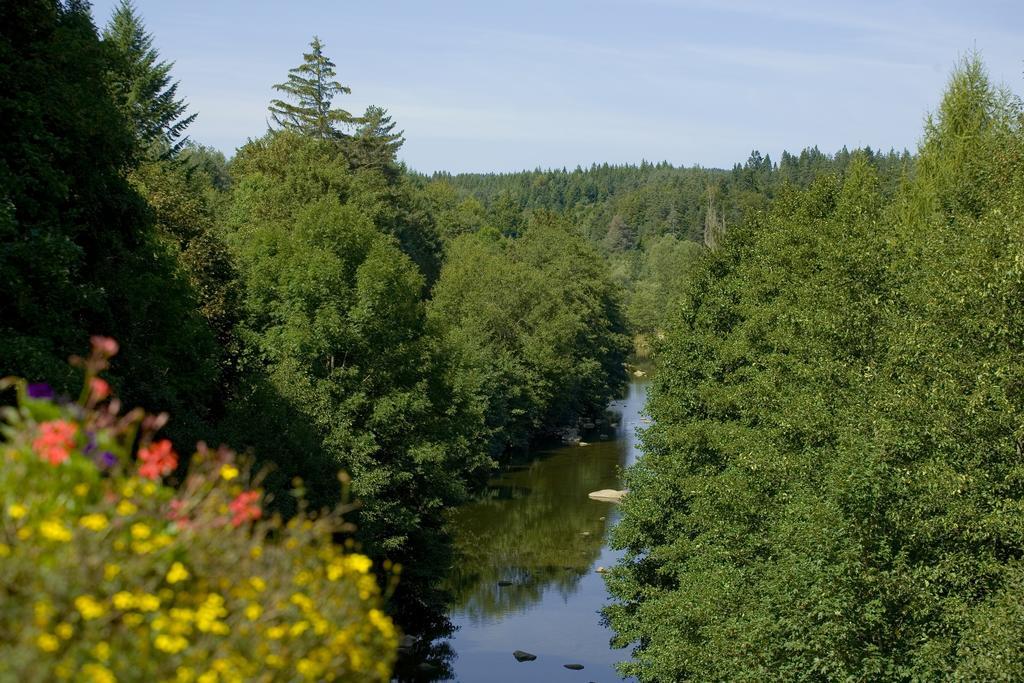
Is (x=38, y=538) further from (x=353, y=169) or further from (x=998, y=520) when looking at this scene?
(x=353, y=169)

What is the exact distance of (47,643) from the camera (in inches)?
159

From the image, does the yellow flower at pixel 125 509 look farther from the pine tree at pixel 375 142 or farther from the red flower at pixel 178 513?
the pine tree at pixel 375 142

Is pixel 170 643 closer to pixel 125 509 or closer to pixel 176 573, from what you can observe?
pixel 176 573

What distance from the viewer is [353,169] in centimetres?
6812

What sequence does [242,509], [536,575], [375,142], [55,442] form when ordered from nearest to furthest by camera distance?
[55,442], [242,509], [536,575], [375,142]

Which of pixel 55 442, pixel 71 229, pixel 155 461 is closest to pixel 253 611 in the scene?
pixel 155 461

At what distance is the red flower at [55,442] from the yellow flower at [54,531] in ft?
1.27

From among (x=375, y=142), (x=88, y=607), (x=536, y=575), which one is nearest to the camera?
(x=88, y=607)

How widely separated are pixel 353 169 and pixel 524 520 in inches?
1269

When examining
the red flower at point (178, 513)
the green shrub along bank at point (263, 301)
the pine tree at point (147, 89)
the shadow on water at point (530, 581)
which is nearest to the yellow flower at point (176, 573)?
the red flower at point (178, 513)

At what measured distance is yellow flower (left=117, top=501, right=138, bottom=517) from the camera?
15.4 feet

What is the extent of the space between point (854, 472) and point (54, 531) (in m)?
17.1

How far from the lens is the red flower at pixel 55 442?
475 centimetres

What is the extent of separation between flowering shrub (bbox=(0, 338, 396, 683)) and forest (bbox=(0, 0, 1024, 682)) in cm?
2
